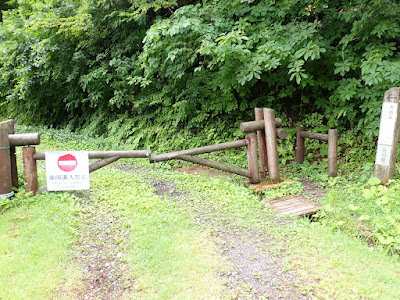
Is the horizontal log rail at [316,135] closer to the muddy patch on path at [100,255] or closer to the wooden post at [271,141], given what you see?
the wooden post at [271,141]

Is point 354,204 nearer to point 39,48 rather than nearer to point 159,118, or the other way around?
point 159,118

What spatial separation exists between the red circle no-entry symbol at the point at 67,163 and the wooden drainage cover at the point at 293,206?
3.00m

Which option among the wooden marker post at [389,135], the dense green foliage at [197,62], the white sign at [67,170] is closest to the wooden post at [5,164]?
the white sign at [67,170]

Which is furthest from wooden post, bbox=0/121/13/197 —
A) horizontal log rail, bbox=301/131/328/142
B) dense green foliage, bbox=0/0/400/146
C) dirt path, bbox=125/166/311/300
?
horizontal log rail, bbox=301/131/328/142

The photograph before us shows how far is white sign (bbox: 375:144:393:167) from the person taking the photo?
5.33 metres

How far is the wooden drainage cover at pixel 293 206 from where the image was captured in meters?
4.78

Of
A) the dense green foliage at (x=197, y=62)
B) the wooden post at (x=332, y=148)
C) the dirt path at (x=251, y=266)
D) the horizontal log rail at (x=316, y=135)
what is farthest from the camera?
the horizontal log rail at (x=316, y=135)

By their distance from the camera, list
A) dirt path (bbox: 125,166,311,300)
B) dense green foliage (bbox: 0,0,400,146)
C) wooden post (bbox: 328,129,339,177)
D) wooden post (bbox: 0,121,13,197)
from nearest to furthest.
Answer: dirt path (bbox: 125,166,311,300), wooden post (bbox: 0,121,13,197), dense green foliage (bbox: 0,0,400,146), wooden post (bbox: 328,129,339,177)

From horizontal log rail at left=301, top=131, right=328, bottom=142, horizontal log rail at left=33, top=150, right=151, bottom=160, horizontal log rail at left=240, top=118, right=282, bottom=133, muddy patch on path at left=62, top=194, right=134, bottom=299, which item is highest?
horizontal log rail at left=240, top=118, right=282, bottom=133

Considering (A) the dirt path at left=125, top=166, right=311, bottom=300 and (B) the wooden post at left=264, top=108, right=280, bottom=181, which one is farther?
(B) the wooden post at left=264, top=108, right=280, bottom=181

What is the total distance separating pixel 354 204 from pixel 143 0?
6.36m

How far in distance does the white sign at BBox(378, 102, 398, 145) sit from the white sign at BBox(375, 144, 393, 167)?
8 centimetres

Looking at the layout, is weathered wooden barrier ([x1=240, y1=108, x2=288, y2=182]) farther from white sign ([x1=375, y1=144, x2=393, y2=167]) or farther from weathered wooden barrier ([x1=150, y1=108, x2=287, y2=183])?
white sign ([x1=375, y1=144, x2=393, y2=167])

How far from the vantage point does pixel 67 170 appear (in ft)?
16.7
